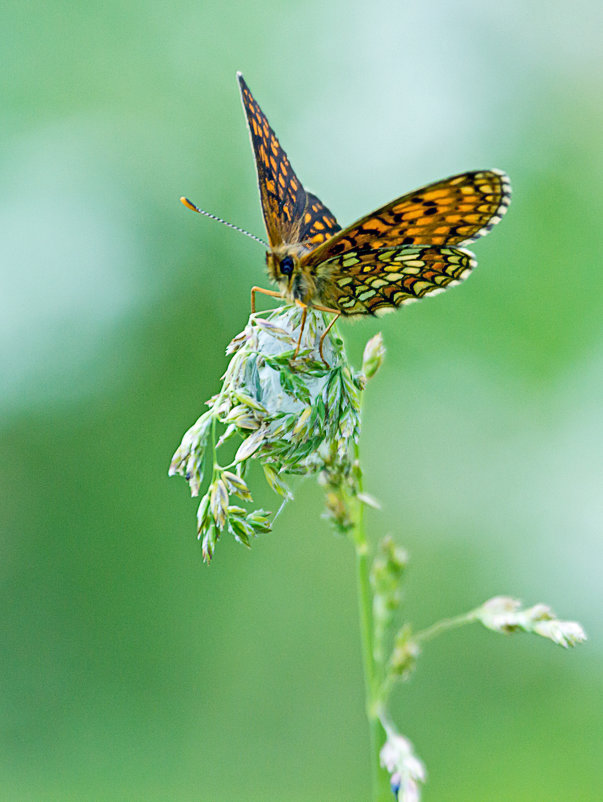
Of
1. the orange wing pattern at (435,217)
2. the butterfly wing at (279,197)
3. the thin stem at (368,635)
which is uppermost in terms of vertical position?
the butterfly wing at (279,197)

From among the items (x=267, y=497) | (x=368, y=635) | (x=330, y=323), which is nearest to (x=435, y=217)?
(x=330, y=323)

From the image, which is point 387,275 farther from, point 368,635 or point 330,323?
point 368,635

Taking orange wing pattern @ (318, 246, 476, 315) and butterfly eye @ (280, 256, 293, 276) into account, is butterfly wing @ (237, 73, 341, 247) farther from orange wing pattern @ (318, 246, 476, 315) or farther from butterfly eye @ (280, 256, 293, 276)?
orange wing pattern @ (318, 246, 476, 315)

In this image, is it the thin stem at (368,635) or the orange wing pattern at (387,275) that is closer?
the thin stem at (368,635)

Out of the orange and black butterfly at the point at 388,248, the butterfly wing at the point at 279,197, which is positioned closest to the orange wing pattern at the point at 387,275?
the orange and black butterfly at the point at 388,248

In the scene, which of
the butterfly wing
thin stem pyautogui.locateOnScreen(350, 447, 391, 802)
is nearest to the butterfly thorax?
the butterfly wing

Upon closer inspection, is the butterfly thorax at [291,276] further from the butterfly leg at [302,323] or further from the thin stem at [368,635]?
the thin stem at [368,635]

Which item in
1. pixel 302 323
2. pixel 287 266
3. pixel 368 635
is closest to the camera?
pixel 368 635
